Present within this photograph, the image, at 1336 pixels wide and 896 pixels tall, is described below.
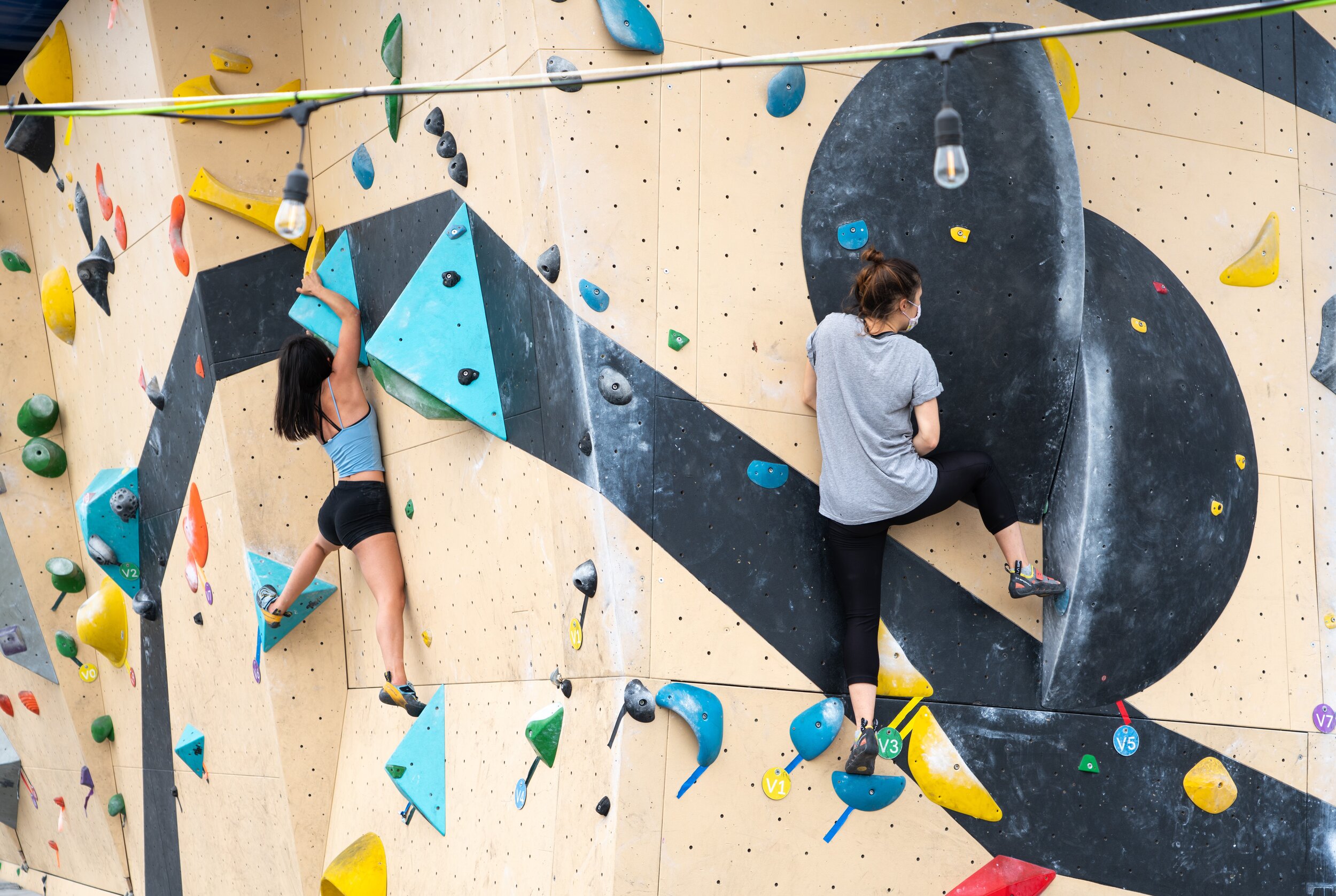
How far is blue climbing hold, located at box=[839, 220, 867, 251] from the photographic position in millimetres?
3531

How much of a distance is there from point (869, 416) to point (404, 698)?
2006mm

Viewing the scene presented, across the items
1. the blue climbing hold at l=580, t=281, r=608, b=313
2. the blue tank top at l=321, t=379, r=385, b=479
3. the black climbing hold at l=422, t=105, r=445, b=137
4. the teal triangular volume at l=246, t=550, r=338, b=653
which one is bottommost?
the teal triangular volume at l=246, t=550, r=338, b=653

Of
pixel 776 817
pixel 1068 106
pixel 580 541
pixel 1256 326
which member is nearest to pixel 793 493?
pixel 580 541

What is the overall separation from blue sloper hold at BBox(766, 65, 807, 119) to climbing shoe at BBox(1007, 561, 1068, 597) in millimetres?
1536

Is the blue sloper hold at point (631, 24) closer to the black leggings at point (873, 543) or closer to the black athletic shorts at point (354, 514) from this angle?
the black leggings at point (873, 543)

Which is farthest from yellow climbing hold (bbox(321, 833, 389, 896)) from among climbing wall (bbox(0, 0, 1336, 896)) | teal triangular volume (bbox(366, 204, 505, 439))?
teal triangular volume (bbox(366, 204, 505, 439))

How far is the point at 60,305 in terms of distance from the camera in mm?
5707

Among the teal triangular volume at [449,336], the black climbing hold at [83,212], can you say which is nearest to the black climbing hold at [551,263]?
the teal triangular volume at [449,336]

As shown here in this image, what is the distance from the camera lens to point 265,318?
4.68 metres

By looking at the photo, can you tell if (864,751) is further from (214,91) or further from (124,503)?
(124,503)

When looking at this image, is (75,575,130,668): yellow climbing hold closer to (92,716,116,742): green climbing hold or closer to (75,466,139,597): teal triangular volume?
(75,466,139,597): teal triangular volume

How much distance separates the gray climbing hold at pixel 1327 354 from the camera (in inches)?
164

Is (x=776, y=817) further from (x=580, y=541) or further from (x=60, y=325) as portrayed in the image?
(x=60, y=325)

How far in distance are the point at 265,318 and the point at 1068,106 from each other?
3134 mm
